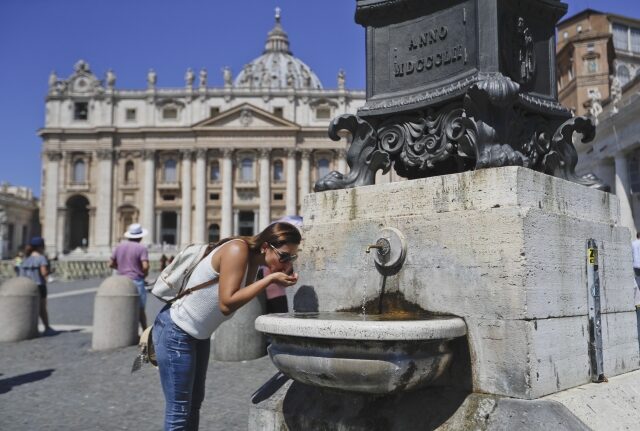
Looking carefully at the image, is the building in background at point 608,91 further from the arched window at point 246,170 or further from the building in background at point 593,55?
the arched window at point 246,170

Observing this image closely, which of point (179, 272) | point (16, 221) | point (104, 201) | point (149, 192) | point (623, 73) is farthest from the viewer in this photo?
point (16, 221)

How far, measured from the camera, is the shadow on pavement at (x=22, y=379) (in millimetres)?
5684

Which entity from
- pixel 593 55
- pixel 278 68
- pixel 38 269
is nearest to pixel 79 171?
pixel 278 68

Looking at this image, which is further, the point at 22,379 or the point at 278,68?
the point at 278,68

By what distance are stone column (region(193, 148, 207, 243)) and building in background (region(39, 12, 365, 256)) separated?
0.33ft

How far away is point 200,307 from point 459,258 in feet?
4.24

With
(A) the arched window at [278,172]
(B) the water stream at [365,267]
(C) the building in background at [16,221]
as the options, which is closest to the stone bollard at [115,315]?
(B) the water stream at [365,267]

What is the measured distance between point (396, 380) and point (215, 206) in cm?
5671

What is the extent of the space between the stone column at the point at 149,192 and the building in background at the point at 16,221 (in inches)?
509

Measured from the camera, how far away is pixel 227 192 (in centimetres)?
5759

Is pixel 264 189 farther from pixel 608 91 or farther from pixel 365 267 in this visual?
pixel 365 267

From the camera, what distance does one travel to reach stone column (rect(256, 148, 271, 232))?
2260 inches

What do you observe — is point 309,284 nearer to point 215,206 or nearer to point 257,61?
point 215,206

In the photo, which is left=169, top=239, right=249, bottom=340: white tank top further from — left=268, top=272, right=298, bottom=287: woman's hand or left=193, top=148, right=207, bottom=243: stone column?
left=193, top=148, right=207, bottom=243: stone column
